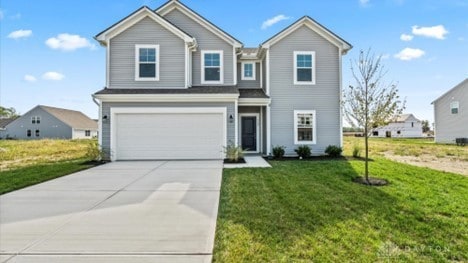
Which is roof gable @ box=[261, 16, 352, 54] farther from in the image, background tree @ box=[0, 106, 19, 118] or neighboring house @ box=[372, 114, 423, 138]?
background tree @ box=[0, 106, 19, 118]

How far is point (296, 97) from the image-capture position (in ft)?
48.1

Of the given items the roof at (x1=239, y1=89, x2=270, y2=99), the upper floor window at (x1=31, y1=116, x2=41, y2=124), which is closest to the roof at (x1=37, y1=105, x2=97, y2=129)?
the upper floor window at (x1=31, y1=116, x2=41, y2=124)

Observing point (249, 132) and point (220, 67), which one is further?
point (249, 132)

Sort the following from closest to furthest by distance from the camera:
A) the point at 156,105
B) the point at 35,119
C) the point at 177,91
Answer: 1. the point at 156,105
2. the point at 177,91
3. the point at 35,119

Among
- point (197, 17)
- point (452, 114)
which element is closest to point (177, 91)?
point (197, 17)

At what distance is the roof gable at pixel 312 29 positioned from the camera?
14.5 metres

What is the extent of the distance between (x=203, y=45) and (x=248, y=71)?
121 inches

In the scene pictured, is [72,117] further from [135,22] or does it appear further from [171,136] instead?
[171,136]

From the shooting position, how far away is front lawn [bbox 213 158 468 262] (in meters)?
3.56

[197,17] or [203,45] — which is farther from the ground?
[197,17]

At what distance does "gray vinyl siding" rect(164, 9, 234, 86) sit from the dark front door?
93.5 inches

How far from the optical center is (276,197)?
248 inches

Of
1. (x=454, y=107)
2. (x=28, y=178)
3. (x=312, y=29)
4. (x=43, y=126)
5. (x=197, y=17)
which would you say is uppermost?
(x=197, y=17)

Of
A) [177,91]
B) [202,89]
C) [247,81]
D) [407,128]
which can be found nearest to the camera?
[177,91]
